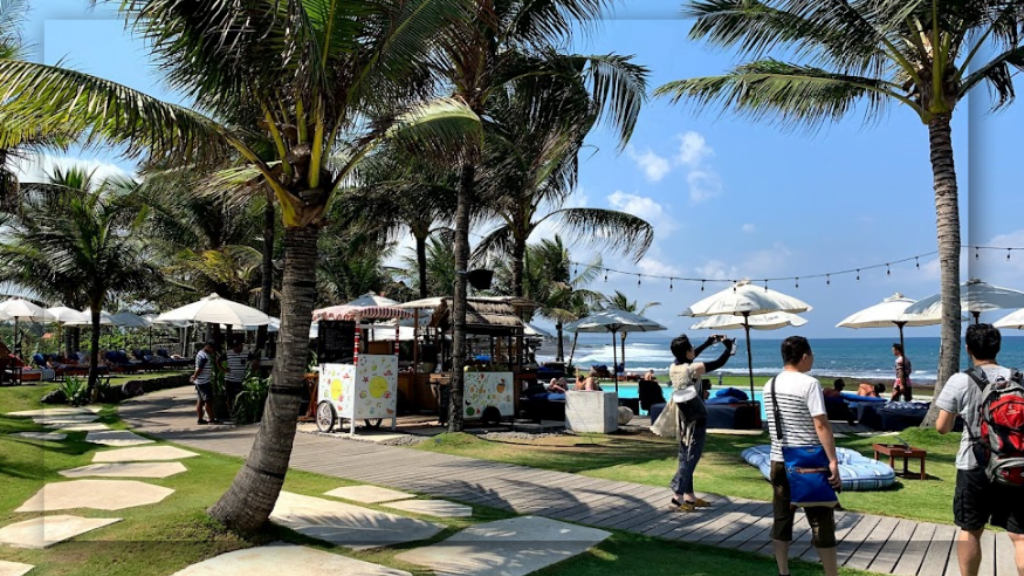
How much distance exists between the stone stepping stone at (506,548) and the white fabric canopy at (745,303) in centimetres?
821

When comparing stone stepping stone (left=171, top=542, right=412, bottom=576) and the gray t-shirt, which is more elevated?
the gray t-shirt

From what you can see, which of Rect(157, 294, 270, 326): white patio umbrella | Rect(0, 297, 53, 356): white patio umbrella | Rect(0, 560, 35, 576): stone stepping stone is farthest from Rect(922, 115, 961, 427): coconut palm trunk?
Rect(0, 297, 53, 356): white patio umbrella

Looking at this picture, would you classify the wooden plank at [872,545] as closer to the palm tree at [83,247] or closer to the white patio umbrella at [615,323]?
the white patio umbrella at [615,323]

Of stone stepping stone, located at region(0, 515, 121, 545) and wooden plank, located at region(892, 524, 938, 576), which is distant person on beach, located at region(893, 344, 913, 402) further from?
stone stepping stone, located at region(0, 515, 121, 545)

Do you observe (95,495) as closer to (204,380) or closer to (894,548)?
(204,380)

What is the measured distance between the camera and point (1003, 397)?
156 inches

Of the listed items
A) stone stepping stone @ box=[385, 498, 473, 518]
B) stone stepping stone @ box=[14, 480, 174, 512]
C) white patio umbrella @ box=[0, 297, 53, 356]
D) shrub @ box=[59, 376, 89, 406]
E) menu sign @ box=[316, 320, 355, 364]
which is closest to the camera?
stone stepping stone @ box=[14, 480, 174, 512]

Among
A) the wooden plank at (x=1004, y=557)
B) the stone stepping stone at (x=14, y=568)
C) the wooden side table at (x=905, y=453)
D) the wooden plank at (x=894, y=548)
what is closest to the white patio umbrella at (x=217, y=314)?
the stone stepping stone at (x=14, y=568)

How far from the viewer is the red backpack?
3.88m

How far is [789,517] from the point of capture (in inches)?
176

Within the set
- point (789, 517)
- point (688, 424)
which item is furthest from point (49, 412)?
point (789, 517)

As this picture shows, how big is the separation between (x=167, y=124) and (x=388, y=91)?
1655 mm

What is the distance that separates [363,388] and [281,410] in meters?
6.72

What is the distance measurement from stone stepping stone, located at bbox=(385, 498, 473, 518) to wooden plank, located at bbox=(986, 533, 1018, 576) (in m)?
3.92
